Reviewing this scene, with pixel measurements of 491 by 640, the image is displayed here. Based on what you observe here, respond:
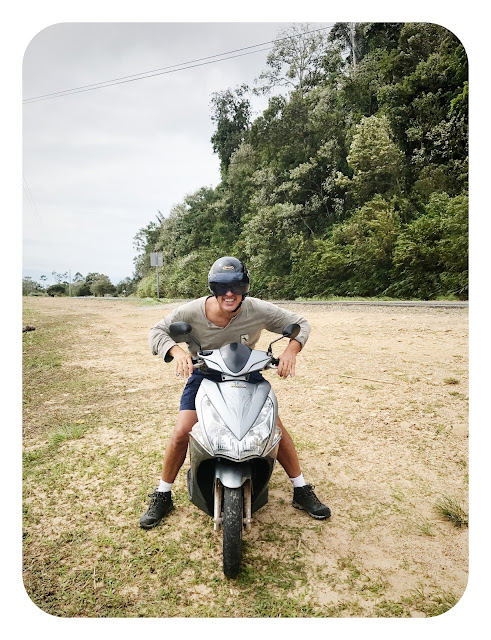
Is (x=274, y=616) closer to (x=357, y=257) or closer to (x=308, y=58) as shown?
(x=308, y=58)

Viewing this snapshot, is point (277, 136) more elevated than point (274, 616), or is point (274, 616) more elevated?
point (277, 136)

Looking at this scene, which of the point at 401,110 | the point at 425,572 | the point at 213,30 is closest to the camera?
the point at 425,572

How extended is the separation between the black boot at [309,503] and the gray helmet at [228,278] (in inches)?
38.6

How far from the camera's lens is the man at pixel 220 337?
1713 mm

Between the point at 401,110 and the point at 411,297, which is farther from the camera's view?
the point at 411,297

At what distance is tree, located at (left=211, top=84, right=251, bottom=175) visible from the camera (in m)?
3.48

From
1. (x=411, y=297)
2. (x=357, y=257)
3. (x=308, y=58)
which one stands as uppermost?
(x=308, y=58)

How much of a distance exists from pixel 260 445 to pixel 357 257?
4364 millimetres

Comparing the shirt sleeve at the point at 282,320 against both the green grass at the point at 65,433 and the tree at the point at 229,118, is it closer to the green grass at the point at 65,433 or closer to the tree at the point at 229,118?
the green grass at the point at 65,433

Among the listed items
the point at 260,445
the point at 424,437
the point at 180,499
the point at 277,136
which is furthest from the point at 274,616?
the point at 277,136

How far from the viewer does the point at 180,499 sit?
2074 mm

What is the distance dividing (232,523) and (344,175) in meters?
5.01

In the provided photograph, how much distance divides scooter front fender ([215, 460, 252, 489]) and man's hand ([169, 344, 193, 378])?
353mm

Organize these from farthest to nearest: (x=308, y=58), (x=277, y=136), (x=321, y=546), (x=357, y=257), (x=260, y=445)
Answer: (x=277, y=136)
(x=357, y=257)
(x=308, y=58)
(x=321, y=546)
(x=260, y=445)
